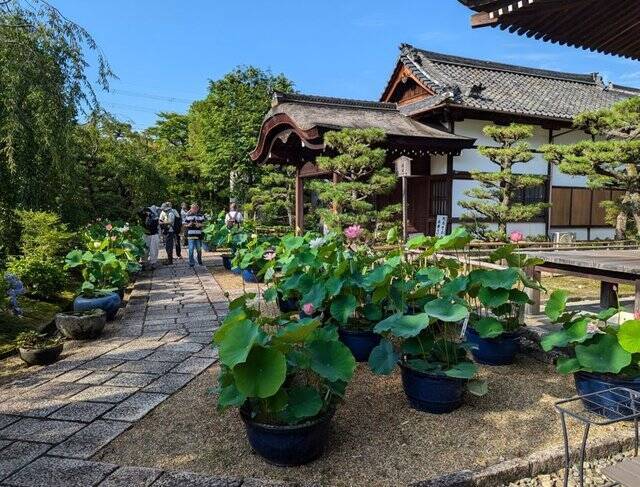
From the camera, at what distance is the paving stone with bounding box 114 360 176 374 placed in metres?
3.80

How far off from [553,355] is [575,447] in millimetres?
1407

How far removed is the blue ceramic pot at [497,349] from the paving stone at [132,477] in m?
2.59

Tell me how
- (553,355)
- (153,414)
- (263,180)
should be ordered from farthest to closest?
(263,180) → (553,355) → (153,414)

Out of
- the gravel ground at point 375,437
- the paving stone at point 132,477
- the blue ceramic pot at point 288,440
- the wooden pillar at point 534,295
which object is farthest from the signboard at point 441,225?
the paving stone at point 132,477

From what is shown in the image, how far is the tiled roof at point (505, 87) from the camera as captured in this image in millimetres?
10867

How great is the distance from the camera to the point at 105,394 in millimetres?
3326

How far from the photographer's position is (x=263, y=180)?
16.1 metres

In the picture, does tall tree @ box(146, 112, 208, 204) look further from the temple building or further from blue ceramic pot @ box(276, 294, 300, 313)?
blue ceramic pot @ box(276, 294, 300, 313)

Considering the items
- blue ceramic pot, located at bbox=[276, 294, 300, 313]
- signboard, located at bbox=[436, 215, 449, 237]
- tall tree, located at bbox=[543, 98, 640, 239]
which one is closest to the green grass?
blue ceramic pot, located at bbox=[276, 294, 300, 313]

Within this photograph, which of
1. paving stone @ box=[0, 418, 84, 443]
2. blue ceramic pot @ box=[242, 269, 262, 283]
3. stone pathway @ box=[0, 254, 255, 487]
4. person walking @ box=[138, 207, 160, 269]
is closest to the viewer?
stone pathway @ box=[0, 254, 255, 487]

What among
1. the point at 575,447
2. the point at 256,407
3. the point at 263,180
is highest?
the point at 263,180

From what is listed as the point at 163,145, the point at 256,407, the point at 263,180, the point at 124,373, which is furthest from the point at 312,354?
the point at 163,145

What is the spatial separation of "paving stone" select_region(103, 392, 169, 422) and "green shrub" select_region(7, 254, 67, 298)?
3.49 m

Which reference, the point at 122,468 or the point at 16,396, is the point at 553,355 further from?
the point at 16,396
